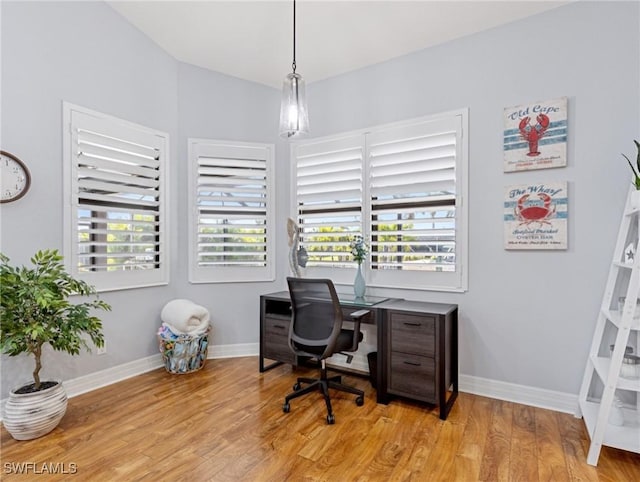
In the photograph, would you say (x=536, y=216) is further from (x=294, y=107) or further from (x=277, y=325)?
(x=277, y=325)

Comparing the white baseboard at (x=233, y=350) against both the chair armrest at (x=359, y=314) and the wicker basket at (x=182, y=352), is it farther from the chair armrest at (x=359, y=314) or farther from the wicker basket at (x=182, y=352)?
the chair armrest at (x=359, y=314)

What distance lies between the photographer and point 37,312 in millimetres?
2277

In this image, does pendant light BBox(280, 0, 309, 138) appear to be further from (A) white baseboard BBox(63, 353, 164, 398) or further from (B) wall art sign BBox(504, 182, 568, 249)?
(A) white baseboard BBox(63, 353, 164, 398)

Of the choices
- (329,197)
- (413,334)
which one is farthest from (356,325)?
(329,197)

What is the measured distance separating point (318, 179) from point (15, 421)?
306 centimetres

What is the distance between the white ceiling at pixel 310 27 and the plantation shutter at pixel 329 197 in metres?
0.83

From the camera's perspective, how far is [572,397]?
2555 mm

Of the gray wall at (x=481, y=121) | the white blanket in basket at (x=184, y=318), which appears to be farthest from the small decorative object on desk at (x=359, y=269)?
the white blanket in basket at (x=184, y=318)

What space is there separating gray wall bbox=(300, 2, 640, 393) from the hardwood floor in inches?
20.7

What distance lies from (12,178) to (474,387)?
12.7 ft

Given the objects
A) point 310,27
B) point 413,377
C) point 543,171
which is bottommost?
point 413,377

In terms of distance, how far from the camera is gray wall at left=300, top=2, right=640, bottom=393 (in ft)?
8.04

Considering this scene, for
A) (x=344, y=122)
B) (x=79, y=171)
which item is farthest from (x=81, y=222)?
(x=344, y=122)

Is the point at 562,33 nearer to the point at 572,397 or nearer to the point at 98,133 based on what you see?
the point at 572,397
